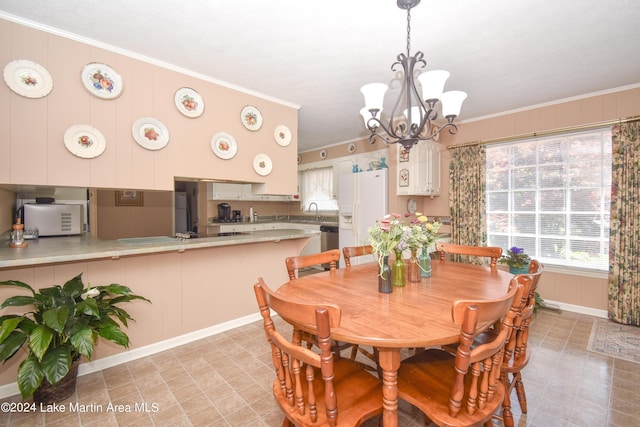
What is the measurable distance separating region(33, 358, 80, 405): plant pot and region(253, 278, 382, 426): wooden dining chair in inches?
65.2

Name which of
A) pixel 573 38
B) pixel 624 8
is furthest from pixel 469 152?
pixel 624 8

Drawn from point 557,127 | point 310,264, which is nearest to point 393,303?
point 310,264

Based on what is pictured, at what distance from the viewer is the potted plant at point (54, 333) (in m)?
1.63

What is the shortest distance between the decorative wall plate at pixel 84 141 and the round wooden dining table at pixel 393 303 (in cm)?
192

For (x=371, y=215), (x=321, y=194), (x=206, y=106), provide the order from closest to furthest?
(x=206, y=106) → (x=371, y=215) → (x=321, y=194)

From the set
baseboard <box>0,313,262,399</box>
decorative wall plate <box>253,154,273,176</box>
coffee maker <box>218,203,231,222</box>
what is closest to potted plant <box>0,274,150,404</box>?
baseboard <box>0,313,262,399</box>

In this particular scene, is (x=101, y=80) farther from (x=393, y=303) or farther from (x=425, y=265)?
Answer: (x=425, y=265)

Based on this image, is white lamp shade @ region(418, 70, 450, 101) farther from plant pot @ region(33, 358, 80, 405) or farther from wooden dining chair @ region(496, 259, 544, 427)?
plant pot @ region(33, 358, 80, 405)

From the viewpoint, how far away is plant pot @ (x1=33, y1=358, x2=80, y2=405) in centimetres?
186

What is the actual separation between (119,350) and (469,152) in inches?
182

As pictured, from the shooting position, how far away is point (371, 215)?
174 inches

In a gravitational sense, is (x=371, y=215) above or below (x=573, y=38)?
below

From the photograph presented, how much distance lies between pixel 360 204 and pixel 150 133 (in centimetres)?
302

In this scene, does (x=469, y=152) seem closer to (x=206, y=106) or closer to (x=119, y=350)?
(x=206, y=106)
